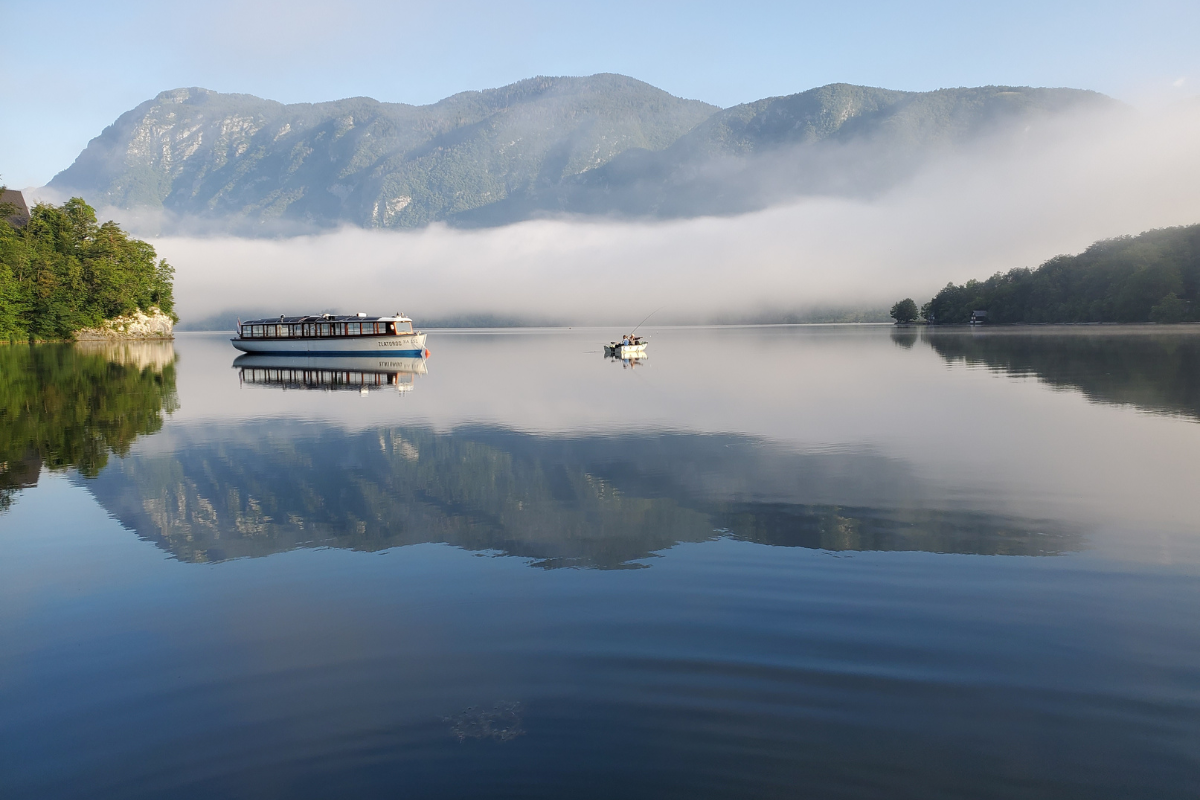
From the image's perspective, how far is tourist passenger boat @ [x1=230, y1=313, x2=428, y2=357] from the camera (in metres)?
94.9

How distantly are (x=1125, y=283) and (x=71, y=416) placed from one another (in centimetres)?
19604

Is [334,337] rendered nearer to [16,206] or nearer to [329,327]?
[329,327]

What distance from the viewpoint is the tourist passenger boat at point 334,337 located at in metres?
94.9

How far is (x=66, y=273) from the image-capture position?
132 meters

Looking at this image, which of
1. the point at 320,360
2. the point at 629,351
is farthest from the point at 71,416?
the point at 320,360

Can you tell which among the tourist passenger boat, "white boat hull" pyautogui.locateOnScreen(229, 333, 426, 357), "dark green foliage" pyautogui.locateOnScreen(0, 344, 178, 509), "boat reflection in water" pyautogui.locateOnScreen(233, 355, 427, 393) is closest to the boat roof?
the tourist passenger boat

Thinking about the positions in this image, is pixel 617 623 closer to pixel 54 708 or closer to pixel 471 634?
pixel 471 634

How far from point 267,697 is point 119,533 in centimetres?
954

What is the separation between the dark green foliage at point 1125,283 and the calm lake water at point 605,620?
17085 cm

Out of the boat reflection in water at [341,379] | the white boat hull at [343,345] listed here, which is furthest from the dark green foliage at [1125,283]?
the boat reflection in water at [341,379]

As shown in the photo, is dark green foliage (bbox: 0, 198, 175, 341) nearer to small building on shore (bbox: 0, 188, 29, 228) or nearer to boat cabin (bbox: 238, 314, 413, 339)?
small building on shore (bbox: 0, 188, 29, 228)

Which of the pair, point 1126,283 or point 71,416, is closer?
point 71,416

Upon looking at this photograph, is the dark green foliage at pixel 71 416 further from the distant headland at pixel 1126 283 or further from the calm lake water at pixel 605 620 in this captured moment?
the distant headland at pixel 1126 283

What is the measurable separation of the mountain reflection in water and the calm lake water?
0.41 feet
